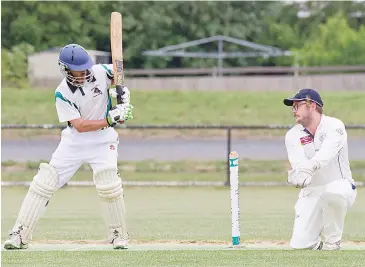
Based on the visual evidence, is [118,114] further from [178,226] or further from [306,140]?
[178,226]

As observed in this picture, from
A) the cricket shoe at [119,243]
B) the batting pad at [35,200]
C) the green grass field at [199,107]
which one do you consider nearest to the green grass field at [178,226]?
the cricket shoe at [119,243]

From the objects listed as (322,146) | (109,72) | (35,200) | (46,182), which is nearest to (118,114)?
(109,72)

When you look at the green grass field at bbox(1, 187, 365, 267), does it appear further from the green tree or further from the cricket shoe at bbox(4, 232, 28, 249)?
the green tree

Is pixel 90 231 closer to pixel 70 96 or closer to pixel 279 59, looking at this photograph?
pixel 70 96

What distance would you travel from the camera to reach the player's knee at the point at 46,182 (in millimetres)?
10711

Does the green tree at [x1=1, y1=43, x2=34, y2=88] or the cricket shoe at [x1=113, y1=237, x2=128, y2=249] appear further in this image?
the green tree at [x1=1, y1=43, x2=34, y2=88]

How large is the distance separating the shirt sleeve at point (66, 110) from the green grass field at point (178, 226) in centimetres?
128

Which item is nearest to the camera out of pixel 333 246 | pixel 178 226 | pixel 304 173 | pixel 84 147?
pixel 304 173

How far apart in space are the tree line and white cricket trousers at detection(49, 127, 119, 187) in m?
24.3

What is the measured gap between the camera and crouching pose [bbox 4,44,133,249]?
10609 mm

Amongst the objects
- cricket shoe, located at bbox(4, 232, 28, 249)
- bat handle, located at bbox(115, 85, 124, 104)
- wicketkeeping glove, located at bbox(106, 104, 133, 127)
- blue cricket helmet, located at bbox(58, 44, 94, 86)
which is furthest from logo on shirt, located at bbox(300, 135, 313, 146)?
cricket shoe, located at bbox(4, 232, 28, 249)

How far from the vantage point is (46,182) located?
10.7 metres

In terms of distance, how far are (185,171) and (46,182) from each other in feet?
41.6

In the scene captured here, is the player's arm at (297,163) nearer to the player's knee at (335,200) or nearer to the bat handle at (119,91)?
the player's knee at (335,200)
